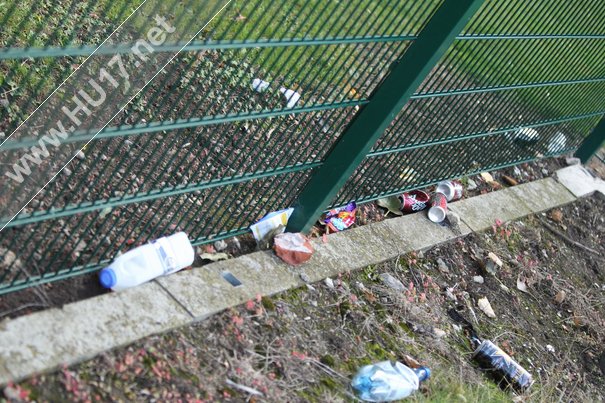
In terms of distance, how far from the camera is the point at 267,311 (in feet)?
11.3

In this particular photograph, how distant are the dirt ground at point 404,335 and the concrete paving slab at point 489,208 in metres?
0.07

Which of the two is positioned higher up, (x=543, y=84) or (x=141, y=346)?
(x=543, y=84)

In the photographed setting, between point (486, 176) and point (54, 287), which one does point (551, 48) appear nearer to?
point (486, 176)

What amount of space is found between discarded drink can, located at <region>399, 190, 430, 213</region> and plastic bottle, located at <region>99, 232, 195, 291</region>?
5.19 feet

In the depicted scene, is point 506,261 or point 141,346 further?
point 506,261

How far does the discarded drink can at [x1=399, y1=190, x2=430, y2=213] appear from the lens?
15.2ft

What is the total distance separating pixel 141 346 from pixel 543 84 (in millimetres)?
3096

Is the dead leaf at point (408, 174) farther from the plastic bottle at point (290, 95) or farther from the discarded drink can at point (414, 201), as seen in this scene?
the plastic bottle at point (290, 95)

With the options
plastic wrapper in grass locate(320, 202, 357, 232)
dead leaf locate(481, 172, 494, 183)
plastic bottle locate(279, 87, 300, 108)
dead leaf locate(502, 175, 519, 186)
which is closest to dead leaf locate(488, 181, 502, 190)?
dead leaf locate(481, 172, 494, 183)

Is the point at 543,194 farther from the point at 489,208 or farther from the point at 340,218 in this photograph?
the point at 340,218

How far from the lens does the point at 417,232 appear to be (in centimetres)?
454

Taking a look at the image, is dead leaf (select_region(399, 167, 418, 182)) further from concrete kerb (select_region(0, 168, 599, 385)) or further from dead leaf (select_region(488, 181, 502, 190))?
dead leaf (select_region(488, 181, 502, 190))

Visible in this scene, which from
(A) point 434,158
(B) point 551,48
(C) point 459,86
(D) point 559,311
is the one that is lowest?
(D) point 559,311

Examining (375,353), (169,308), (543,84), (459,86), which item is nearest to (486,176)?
(543,84)
